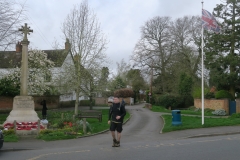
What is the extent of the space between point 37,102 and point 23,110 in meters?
22.1

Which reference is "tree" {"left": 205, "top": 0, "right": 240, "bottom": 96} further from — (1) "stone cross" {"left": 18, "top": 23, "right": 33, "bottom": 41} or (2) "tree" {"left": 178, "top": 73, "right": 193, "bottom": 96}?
(1) "stone cross" {"left": 18, "top": 23, "right": 33, "bottom": 41}

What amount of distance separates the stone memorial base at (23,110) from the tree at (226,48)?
2167 centimetres

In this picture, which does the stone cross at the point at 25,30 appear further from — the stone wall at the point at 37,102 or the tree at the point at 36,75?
the stone wall at the point at 37,102

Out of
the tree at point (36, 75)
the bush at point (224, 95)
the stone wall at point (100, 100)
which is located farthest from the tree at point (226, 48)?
the stone wall at point (100, 100)

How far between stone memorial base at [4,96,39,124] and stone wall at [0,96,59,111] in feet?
66.2

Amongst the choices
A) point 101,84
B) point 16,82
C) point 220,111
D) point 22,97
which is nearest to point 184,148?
point 22,97

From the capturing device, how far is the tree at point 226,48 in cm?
3369

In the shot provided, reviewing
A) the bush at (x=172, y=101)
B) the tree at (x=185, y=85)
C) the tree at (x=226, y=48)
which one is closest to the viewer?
the tree at (x=226, y=48)

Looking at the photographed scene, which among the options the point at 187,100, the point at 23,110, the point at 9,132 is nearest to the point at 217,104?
the point at 187,100

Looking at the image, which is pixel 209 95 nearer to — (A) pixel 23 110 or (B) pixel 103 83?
(B) pixel 103 83

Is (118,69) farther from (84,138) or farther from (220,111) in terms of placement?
(84,138)

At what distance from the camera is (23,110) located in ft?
64.3

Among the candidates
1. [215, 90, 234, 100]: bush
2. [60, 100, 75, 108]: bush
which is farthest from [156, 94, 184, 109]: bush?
[60, 100, 75, 108]: bush

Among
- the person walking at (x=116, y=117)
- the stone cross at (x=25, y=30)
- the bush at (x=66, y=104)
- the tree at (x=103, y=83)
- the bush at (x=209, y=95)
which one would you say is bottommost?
the bush at (x=66, y=104)
